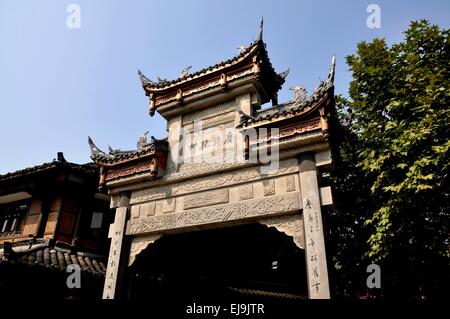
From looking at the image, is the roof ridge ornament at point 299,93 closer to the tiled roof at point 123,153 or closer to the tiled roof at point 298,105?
the tiled roof at point 298,105

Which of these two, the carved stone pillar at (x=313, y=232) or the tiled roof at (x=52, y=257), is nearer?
the carved stone pillar at (x=313, y=232)

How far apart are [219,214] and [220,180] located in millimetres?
783

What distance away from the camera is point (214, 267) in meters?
11.0

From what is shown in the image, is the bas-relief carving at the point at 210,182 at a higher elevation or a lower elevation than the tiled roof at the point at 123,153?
lower

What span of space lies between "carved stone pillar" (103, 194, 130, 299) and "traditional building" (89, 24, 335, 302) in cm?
3

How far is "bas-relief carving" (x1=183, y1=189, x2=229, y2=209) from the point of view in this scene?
24.3 ft

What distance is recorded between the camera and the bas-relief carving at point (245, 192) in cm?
714

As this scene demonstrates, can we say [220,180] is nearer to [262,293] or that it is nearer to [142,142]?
[142,142]

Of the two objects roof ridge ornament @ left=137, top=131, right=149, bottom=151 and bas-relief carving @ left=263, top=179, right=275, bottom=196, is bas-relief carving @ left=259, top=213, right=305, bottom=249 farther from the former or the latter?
roof ridge ornament @ left=137, top=131, right=149, bottom=151

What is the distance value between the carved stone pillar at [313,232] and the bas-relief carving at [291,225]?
15 cm

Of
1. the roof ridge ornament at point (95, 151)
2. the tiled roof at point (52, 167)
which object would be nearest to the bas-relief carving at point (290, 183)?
the roof ridge ornament at point (95, 151)

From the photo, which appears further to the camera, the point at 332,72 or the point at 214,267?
the point at 214,267

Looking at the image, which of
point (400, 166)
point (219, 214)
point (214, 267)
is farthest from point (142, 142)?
point (400, 166)
